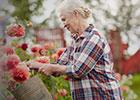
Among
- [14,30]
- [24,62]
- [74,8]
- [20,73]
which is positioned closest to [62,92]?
[14,30]

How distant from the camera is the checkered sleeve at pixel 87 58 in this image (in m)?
4.09

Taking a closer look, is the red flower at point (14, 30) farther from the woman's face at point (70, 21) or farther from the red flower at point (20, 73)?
the woman's face at point (70, 21)

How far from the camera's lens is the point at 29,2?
8.23 meters

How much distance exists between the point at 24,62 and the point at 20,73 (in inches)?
6.7

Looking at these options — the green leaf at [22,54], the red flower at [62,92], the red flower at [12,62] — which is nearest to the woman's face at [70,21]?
the red flower at [12,62]

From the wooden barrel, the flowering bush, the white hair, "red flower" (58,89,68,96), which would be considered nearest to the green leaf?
the flowering bush

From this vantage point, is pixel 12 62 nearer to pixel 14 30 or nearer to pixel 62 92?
pixel 14 30

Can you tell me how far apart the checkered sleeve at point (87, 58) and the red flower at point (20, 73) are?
32cm

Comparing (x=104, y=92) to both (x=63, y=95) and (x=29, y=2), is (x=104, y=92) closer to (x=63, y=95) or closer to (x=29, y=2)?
(x=63, y=95)

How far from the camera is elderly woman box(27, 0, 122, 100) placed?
4.10 m

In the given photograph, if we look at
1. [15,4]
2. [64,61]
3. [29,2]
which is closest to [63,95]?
[64,61]

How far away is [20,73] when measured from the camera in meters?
4.26

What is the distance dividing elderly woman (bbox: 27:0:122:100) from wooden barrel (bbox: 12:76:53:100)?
0.17 metres

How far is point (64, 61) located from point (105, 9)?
6.74 meters
